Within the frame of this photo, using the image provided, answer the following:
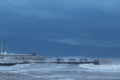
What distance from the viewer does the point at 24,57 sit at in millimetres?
150375

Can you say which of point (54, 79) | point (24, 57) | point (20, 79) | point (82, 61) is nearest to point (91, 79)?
point (54, 79)

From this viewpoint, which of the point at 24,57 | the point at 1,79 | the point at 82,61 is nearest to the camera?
the point at 1,79

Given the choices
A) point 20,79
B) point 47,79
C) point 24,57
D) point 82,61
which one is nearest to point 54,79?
point 47,79

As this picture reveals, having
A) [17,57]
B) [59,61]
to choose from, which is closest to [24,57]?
[17,57]

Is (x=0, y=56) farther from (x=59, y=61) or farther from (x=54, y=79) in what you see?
(x=54, y=79)

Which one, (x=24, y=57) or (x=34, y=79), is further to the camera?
(x=24, y=57)

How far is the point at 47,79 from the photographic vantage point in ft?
140

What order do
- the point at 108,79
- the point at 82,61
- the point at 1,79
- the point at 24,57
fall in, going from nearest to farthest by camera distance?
the point at 1,79, the point at 108,79, the point at 82,61, the point at 24,57

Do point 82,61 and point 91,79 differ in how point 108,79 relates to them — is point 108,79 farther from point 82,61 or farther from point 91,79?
point 82,61

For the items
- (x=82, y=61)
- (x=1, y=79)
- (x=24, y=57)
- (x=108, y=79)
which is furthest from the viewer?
(x=24, y=57)

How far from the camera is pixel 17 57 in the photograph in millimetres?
154875

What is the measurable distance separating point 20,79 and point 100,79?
27.4ft

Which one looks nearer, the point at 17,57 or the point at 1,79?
the point at 1,79

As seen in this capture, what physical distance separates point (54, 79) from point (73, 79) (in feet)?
6.70
